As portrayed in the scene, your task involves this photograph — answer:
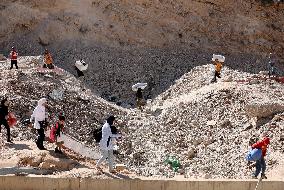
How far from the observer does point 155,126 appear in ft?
57.5

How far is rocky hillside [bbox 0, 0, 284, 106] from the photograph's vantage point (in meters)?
22.1

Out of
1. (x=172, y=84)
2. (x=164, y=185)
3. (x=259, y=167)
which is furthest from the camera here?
(x=172, y=84)

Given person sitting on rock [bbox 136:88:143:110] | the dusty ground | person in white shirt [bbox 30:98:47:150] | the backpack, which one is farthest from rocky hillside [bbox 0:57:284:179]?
person in white shirt [bbox 30:98:47:150]

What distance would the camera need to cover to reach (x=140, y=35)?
2388 cm

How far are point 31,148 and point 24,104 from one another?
3205 mm

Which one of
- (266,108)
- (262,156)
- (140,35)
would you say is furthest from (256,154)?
(140,35)

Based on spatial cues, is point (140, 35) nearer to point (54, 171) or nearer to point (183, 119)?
point (183, 119)

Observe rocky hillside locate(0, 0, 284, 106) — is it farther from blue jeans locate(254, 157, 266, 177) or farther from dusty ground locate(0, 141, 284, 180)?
blue jeans locate(254, 157, 266, 177)

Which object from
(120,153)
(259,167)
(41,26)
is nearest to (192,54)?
(41,26)

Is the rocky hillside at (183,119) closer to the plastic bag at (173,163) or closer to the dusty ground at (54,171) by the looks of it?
the plastic bag at (173,163)

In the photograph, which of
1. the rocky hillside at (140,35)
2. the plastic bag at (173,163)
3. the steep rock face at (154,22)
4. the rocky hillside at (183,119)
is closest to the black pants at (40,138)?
the rocky hillside at (183,119)

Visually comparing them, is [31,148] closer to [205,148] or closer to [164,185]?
[164,185]

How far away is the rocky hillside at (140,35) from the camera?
2212cm

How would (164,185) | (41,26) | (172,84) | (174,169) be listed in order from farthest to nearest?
(41,26), (172,84), (174,169), (164,185)
